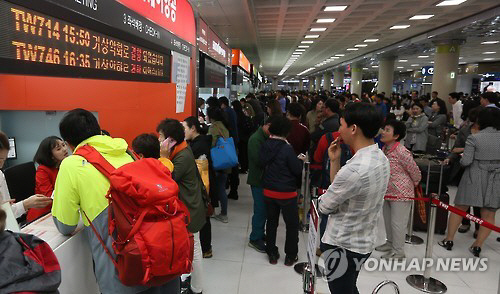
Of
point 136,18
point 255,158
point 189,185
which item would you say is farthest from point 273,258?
point 136,18

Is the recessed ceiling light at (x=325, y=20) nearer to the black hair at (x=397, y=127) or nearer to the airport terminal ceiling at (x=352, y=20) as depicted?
the airport terminal ceiling at (x=352, y=20)

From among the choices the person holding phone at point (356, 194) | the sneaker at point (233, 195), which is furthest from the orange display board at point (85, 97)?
the sneaker at point (233, 195)

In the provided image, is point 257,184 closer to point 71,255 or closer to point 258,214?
point 258,214

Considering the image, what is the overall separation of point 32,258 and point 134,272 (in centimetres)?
52

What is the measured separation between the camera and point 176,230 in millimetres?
1685

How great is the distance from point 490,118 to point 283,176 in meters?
2.48

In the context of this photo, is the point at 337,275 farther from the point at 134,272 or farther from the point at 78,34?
the point at 78,34

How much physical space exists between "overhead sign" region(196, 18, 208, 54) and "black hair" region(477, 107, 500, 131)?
13.9 feet

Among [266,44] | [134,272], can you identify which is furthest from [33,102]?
[266,44]

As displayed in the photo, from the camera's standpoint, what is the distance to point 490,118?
384 cm

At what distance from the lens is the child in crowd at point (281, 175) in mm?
3576

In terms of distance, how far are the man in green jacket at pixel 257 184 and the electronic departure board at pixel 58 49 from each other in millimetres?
1543

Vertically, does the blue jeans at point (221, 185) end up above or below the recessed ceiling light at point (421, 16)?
below

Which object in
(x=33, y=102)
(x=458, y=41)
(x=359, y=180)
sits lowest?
(x=359, y=180)
